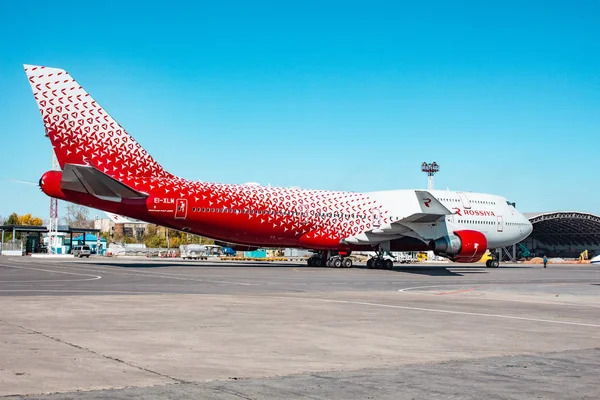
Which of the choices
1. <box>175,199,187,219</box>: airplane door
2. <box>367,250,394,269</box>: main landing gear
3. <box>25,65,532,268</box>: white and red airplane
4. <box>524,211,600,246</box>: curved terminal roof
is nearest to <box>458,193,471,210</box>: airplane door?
<box>25,65,532,268</box>: white and red airplane

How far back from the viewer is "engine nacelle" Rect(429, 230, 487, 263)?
1623 inches

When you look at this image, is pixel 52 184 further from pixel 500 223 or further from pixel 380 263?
pixel 500 223

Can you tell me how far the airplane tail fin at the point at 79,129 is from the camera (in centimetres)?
3569

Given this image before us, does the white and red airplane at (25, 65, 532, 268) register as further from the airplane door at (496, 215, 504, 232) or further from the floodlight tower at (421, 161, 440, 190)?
the floodlight tower at (421, 161, 440, 190)

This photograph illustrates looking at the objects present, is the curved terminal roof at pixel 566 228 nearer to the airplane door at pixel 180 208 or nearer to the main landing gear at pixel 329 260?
the main landing gear at pixel 329 260

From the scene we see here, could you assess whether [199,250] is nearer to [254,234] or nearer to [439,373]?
[254,234]

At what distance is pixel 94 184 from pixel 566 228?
253 ft

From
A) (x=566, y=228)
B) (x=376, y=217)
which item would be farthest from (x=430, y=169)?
(x=376, y=217)

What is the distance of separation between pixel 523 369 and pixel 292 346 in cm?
315

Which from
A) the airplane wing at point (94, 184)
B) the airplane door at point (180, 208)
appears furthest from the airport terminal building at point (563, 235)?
the airplane wing at point (94, 184)

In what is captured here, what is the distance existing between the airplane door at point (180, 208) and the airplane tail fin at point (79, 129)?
2589 millimetres

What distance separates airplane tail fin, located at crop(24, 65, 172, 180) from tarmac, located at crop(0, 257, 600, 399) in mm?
19985

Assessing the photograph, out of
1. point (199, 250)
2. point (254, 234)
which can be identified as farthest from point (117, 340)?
point (199, 250)

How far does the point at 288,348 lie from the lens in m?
9.39
